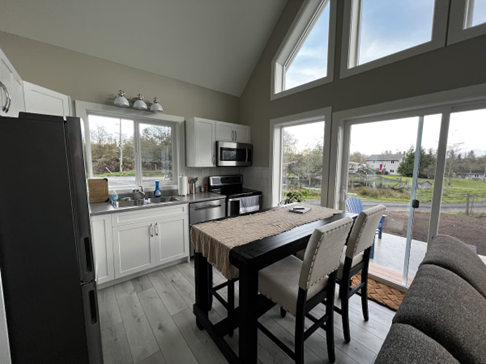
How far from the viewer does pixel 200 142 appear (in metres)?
3.13

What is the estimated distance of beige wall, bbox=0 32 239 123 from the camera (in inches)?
81.2

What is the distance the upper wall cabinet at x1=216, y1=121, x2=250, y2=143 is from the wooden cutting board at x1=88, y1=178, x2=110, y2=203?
5.82 feet

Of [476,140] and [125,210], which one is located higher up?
[476,140]

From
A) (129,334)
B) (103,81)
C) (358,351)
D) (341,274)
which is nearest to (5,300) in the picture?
(129,334)

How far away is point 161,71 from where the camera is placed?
2.92m

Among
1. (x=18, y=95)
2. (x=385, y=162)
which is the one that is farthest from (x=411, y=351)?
(x=18, y=95)

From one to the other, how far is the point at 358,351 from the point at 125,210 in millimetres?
2525

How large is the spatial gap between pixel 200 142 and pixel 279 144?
4.50 feet

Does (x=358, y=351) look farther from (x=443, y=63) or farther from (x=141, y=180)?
(x=141, y=180)

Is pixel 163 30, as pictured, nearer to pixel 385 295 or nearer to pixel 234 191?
pixel 234 191

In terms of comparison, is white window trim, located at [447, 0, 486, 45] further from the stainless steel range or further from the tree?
the stainless steel range

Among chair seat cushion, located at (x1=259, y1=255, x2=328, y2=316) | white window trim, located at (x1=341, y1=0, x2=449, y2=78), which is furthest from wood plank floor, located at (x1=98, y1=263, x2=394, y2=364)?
white window trim, located at (x1=341, y1=0, x2=449, y2=78)

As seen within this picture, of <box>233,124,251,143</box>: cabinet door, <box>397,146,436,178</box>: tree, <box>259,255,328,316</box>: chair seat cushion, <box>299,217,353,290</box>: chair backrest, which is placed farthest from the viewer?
<box>233,124,251,143</box>: cabinet door

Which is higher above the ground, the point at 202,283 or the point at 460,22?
the point at 460,22
